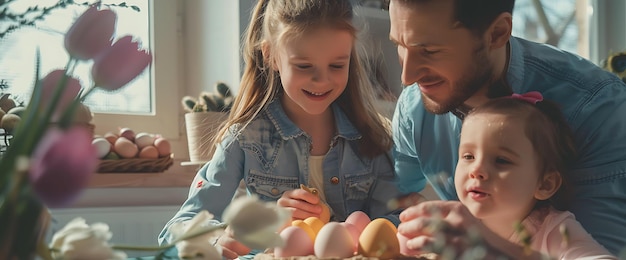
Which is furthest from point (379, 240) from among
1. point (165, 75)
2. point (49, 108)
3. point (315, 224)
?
point (165, 75)

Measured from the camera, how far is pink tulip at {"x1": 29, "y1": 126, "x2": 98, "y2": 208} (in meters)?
0.24

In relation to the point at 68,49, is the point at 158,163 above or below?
below

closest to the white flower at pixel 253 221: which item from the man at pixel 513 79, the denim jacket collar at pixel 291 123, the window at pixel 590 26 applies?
the man at pixel 513 79

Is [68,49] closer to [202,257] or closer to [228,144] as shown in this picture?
[202,257]

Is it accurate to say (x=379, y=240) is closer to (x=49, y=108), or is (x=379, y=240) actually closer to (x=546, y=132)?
(x=546, y=132)

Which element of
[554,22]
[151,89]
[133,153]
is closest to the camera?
[133,153]

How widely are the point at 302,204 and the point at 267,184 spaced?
0.67 feet

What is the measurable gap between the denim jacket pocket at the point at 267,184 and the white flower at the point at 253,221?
873 millimetres

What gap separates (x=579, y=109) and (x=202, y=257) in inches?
31.7

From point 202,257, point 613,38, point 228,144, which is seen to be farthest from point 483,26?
point 613,38

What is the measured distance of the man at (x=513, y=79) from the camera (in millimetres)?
950

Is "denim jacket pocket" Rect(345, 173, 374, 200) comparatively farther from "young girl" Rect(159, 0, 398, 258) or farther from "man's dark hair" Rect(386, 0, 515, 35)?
"man's dark hair" Rect(386, 0, 515, 35)

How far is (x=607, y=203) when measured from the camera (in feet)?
3.18

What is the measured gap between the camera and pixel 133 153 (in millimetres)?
1760
